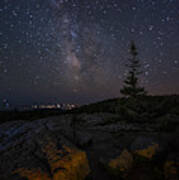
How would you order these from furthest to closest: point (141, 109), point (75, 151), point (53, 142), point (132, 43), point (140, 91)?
point (132, 43), point (140, 91), point (141, 109), point (53, 142), point (75, 151)

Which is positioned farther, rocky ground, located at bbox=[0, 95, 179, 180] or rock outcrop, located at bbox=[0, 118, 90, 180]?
rocky ground, located at bbox=[0, 95, 179, 180]

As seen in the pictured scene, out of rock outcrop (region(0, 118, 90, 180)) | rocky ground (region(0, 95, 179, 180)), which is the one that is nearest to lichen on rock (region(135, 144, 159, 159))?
rocky ground (region(0, 95, 179, 180))

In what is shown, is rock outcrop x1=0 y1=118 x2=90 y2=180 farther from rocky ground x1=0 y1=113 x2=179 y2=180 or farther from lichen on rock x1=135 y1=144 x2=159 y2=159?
lichen on rock x1=135 y1=144 x2=159 y2=159

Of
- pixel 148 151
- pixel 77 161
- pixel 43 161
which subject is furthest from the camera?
pixel 148 151

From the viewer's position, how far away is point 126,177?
288cm

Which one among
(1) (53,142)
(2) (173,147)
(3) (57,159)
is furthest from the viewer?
(2) (173,147)

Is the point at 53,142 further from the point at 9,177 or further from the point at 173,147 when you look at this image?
the point at 173,147

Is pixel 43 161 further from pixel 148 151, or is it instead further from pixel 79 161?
pixel 148 151

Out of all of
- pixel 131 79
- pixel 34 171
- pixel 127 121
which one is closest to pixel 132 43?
pixel 131 79

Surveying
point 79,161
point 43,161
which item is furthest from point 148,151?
point 43,161

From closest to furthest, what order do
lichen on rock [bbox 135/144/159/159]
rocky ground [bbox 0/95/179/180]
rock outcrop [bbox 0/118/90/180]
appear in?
rock outcrop [bbox 0/118/90/180], rocky ground [bbox 0/95/179/180], lichen on rock [bbox 135/144/159/159]

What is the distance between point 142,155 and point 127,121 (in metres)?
4.20

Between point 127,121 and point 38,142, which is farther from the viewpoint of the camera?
point 127,121

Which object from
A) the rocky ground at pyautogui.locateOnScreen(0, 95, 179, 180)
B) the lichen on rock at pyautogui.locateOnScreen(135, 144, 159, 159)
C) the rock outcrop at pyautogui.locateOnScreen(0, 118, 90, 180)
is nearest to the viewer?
the rock outcrop at pyautogui.locateOnScreen(0, 118, 90, 180)
